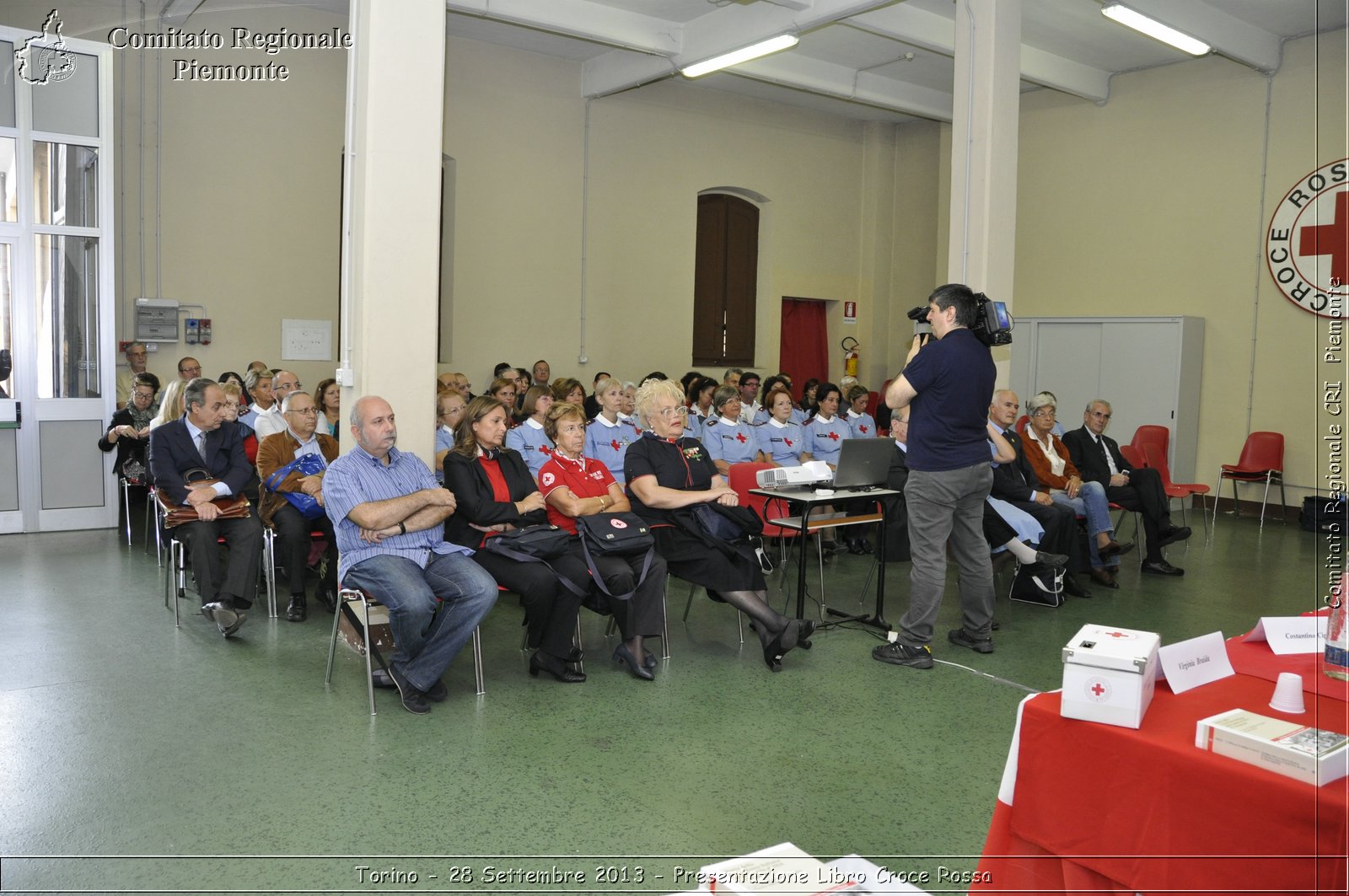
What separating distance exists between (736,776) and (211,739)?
182 cm

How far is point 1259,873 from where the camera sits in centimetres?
160

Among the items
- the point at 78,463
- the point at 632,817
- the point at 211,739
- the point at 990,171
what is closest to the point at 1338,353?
the point at 990,171

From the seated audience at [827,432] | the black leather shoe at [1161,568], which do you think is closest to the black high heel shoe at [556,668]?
the seated audience at [827,432]

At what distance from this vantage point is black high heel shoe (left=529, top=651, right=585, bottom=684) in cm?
421

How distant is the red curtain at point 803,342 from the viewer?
13086mm

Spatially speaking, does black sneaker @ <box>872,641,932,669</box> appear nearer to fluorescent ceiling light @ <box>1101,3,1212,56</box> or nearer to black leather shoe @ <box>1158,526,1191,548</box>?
black leather shoe @ <box>1158,526,1191,548</box>

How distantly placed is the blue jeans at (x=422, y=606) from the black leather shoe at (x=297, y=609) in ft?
4.20

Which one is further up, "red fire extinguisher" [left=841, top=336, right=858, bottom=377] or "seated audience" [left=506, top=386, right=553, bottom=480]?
"red fire extinguisher" [left=841, top=336, right=858, bottom=377]

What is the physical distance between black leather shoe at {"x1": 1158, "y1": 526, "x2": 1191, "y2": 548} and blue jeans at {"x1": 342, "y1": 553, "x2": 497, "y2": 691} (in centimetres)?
491

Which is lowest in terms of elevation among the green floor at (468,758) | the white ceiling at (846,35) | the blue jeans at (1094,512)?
the green floor at (468,758)

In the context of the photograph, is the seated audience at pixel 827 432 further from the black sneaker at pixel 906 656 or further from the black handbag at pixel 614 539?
the black handbag at pixel 614 539

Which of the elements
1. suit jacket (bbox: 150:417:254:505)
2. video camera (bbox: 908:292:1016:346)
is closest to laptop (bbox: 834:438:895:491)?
video camera (bbox: 908:292:1016:346)

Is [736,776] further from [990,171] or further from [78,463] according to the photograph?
[78,463]

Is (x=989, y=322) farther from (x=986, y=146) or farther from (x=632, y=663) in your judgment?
(x=986, y=146)
